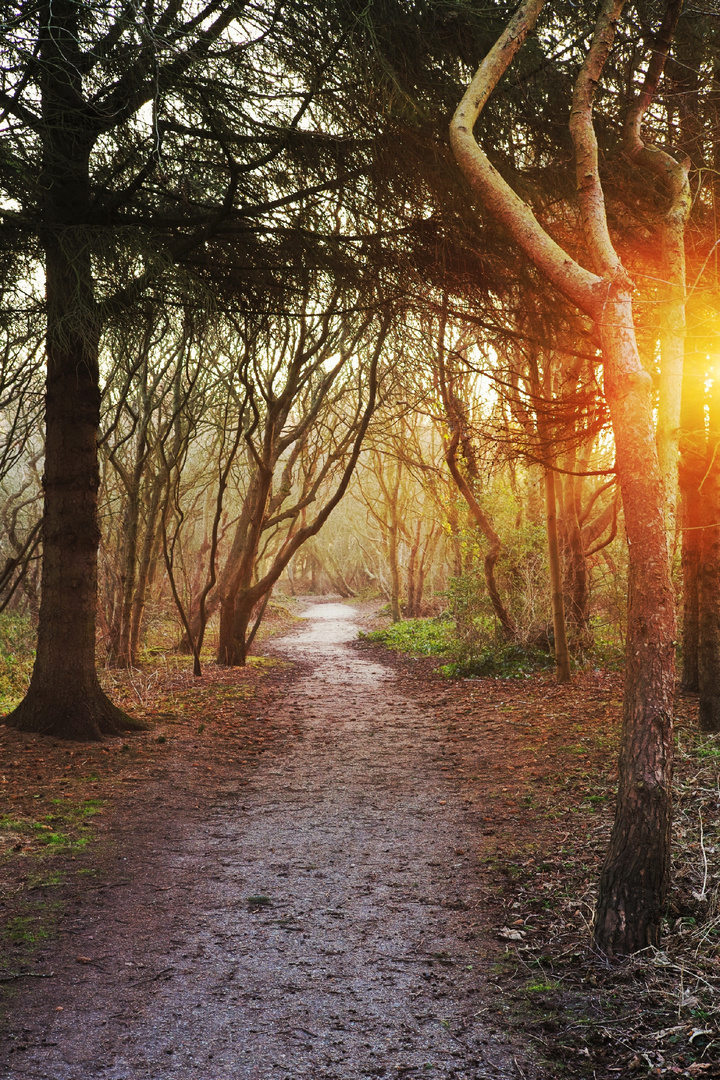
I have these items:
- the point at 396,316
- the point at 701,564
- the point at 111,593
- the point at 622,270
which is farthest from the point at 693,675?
the point at 111,593

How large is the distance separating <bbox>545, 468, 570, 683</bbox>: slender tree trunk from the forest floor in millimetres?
3491

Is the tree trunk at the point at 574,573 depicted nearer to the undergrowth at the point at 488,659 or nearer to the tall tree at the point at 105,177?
the undergrowth at the point at 488,659

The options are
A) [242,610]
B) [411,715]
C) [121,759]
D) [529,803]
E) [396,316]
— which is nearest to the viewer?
[529,803]

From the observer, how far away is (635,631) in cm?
363

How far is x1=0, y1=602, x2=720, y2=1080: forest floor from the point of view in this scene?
275 cm

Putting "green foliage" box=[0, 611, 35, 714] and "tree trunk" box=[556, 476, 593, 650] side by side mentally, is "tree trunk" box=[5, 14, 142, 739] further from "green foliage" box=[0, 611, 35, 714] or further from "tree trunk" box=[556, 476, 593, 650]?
"tree trunk" box=[556, 476, 593, 650]

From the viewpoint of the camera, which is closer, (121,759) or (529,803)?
(529,803)

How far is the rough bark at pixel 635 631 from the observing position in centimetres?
342

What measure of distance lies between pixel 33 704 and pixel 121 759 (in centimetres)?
127

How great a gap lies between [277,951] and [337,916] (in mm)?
491

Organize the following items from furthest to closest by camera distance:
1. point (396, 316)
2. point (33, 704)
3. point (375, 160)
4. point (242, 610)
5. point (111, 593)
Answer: point (111, 593) → point (242, 610) → point (396, 316) → point (33, 704) → point (375, 160)

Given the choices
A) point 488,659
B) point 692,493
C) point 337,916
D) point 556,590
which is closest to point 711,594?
point 692,493

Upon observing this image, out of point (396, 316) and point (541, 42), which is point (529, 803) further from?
point (541, 42)

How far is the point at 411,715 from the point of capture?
10133 millimetres
